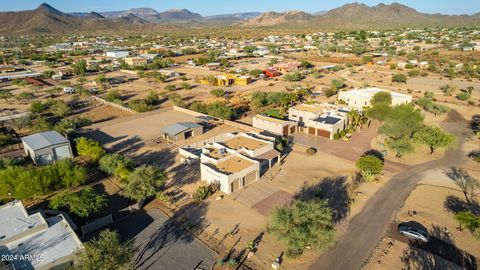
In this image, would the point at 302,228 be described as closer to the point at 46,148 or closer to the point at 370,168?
the point at 370,168

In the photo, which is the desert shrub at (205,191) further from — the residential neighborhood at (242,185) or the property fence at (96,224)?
the property fence at (96,224)

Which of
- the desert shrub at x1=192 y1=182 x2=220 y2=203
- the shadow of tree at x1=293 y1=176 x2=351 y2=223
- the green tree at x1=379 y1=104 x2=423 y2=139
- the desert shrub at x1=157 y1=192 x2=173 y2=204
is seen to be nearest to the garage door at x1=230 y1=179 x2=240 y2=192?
the desert shrub at x1=192 y1=182 x2=220 y2=203

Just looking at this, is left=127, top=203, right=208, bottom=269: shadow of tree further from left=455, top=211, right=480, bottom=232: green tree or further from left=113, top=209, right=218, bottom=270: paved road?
left=455, top=211, right=480, bottom=232: green tree

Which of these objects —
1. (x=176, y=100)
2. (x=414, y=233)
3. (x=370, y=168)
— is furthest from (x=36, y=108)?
(x=414, y=233)

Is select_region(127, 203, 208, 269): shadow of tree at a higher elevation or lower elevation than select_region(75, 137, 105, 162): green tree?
lower

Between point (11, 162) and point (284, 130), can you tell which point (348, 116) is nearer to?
point (284, 130)

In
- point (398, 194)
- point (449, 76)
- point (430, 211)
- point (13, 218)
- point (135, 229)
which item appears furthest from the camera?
point (449, 76)

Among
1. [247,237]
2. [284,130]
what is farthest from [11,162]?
[284,130]
